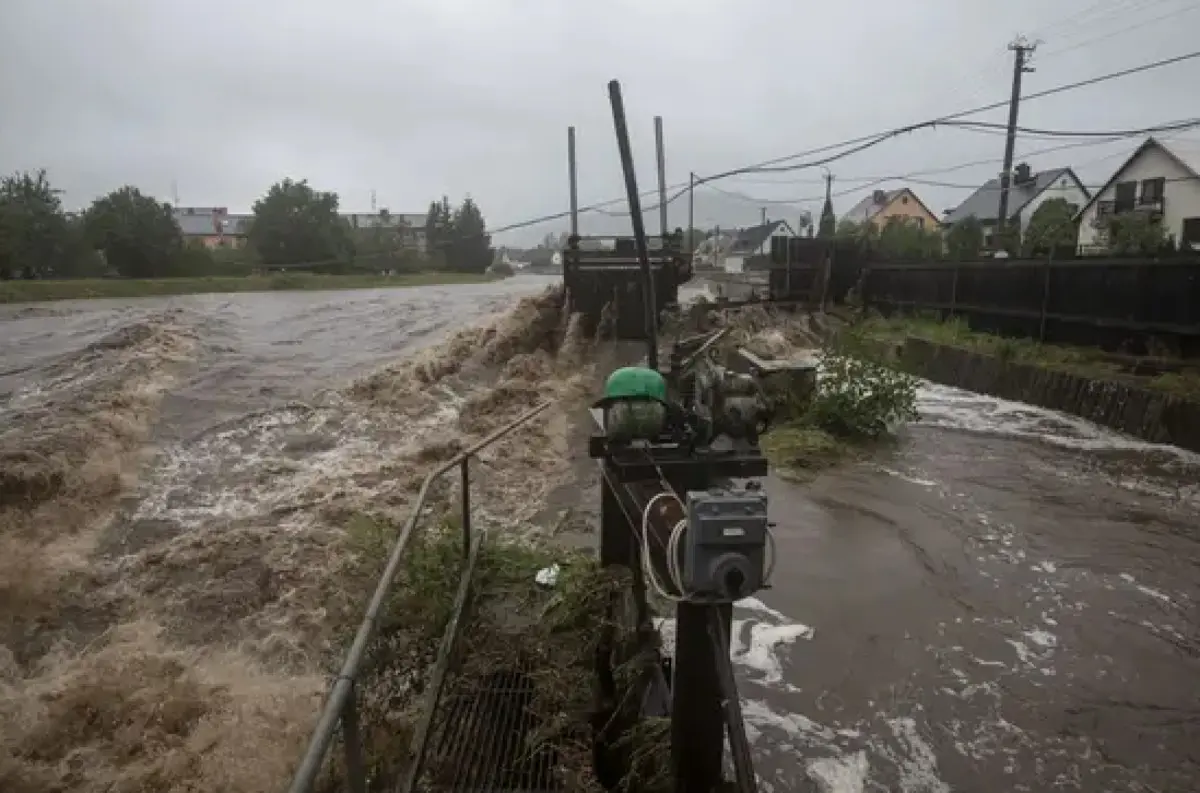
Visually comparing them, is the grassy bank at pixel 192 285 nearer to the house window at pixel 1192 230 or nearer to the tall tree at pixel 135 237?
the tall tree at pixel 135 237

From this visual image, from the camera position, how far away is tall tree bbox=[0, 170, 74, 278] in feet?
139

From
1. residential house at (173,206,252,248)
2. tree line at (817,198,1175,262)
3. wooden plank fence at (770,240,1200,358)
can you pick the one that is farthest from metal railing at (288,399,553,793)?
residential house at (173,206,252,248)

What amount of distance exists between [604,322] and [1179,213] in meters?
29.5

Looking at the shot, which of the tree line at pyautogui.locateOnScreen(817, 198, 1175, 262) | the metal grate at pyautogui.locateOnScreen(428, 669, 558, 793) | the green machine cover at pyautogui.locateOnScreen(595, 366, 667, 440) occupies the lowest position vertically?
the metal grate at pyautogui.locateOnScreen(428, 669, 558, 793)

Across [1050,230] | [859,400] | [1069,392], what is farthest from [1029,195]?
[859,400]

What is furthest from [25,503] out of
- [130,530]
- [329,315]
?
[329,315]

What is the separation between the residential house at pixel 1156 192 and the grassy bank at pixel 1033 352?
16195mm

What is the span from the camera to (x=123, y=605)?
6359mm

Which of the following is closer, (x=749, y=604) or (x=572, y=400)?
(x=749, y=604)

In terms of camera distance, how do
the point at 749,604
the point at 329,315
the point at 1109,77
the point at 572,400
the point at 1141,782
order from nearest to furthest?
the point at 1141,782 → the point at 749,604 → the point at 1109,77 → the point at 572,400 → the point at 329,315

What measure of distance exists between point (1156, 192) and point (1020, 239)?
498 inches

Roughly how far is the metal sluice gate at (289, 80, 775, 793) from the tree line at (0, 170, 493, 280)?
2871 centimetres

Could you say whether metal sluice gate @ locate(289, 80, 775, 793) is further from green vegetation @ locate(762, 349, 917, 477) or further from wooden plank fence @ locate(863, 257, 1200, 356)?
wooden plank fence @ locate(863, 257, 1200, 356)

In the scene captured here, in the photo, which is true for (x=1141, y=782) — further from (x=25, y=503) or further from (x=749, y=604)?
(x=25, y=503)
